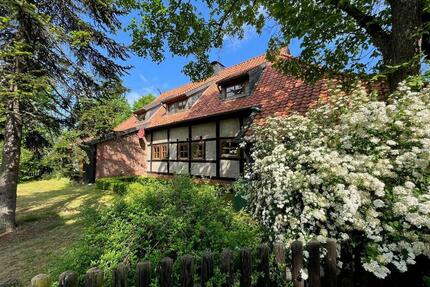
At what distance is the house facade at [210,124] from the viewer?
385 inches

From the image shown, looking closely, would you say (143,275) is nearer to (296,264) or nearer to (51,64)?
(296,264)

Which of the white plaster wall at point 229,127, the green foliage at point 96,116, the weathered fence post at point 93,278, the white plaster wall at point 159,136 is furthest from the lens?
the white plaster wall at point 159,136

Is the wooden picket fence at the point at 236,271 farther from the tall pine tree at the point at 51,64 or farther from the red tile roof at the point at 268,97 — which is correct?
the tall pine tree at the point at 51,64

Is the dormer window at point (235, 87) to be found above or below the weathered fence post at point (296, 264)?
above

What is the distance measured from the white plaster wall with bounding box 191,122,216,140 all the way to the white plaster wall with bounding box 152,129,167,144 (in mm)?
3018

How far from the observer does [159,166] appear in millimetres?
16594

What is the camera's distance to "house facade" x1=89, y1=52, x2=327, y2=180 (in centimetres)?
978

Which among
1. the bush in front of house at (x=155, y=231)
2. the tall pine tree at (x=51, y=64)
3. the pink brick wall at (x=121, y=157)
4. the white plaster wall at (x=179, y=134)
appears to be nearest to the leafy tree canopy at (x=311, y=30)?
the tall pine tree at (x=51, y=64)

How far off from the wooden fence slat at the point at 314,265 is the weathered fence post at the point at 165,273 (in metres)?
1.46

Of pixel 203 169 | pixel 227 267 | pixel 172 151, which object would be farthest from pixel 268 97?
pixel 227 267

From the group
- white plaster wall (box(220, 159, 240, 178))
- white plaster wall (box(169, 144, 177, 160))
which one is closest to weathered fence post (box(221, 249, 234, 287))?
white plaster wall (box(220, 159, 240, 178))

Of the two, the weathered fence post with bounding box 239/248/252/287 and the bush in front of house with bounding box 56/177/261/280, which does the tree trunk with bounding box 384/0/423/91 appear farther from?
the weathered fence post with bounding box 239/248/252/287

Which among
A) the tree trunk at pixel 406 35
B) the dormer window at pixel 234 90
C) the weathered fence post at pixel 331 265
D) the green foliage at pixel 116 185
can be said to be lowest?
the green foliage at pixel 116 185

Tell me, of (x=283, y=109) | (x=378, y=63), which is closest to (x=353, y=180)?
(x=378, y=63)
